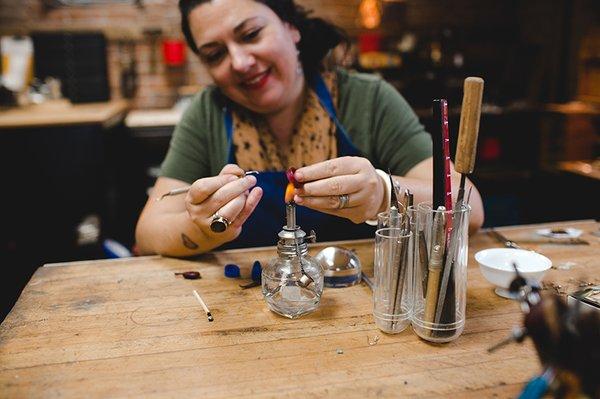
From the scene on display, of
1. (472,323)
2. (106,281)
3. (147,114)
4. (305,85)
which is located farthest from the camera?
(147,114)

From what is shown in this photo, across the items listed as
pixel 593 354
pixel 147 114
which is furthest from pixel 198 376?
pixel 147 114

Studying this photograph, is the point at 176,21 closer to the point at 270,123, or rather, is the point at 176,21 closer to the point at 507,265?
the point at 270,123

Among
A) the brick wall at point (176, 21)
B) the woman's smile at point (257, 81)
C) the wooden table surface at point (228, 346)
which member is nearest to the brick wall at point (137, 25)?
the brick wall at point (176, 21)

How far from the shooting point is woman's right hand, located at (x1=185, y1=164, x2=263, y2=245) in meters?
1.24

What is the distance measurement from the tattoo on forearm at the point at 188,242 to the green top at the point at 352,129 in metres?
0.46

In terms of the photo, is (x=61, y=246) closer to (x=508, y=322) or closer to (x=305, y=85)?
(x=305, y=85)

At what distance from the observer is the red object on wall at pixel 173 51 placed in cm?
495

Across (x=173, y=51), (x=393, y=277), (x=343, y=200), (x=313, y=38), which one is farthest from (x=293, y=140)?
(x=173, y=51)

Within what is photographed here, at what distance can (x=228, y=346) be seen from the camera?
3.26 ft

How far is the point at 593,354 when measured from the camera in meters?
0.57

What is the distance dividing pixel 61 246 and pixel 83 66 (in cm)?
153

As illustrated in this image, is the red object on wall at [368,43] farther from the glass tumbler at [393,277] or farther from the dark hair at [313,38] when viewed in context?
the glass tumbler at [393,277]

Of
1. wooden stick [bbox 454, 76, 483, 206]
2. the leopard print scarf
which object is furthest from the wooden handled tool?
the leopard print scarf

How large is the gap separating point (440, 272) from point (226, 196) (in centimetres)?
53
